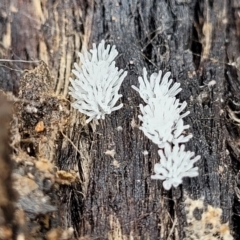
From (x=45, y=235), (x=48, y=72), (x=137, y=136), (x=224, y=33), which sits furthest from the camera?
(x=224, y=33)

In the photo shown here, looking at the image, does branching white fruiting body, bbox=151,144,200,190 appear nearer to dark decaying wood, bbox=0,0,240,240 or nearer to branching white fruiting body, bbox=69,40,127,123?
dark decaying wood, bbox=0,0,240,240

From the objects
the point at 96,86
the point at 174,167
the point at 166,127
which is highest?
the point at 96,86

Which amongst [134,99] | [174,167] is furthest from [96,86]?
[174,167]

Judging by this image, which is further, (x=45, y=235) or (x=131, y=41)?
(x=131, y=41)

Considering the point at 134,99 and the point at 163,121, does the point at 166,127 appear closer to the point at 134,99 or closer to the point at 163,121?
the point at 163,121

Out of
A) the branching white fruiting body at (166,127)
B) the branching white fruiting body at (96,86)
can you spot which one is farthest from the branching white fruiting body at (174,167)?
the branching white fruiting body at (96,86)

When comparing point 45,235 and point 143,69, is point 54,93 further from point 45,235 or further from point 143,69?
point 45,235

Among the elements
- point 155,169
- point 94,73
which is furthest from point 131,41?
point 155,169
